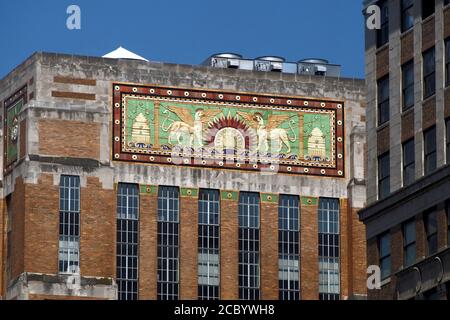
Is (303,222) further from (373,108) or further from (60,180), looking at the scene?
(373,108)

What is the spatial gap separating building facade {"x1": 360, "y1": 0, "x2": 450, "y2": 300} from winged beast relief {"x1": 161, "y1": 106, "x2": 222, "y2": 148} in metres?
41.2

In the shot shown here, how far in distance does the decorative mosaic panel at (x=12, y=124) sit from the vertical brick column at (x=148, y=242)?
8064 mm

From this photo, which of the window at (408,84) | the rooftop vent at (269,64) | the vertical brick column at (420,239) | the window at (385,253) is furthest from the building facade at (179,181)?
the vertical brick column at (420,239)

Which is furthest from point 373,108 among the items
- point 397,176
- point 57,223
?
point 57,223

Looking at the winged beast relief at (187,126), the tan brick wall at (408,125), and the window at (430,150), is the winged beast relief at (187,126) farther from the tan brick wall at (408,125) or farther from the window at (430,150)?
the window at (430,150)

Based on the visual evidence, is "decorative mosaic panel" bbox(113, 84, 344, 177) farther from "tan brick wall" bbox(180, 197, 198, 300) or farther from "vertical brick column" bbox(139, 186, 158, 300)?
"tan brick wall" bbox(180, 197, 198, 300)

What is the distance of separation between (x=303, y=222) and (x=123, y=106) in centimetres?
1312

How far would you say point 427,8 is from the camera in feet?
273

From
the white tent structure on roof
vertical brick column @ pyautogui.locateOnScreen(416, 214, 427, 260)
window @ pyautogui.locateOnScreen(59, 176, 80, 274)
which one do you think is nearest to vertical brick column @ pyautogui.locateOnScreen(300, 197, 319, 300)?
the white tent structure on roof

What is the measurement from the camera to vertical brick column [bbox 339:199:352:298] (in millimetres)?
129625

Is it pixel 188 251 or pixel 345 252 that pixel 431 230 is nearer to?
pixel 188 251

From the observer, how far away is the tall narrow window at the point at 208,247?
419 ft

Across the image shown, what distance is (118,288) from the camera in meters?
125
